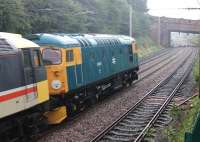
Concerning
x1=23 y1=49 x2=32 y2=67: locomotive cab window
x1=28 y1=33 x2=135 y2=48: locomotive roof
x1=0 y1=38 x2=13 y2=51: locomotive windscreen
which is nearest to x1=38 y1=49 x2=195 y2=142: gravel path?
x1=23 y1=49 x2=32 y2=67: locomotive cab window

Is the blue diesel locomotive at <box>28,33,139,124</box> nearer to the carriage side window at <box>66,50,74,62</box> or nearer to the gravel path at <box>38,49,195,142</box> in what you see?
the carriage side window at <box>66,50,74,62</box>

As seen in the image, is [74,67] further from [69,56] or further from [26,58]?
[26,58]

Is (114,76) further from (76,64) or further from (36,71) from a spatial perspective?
(36,71)

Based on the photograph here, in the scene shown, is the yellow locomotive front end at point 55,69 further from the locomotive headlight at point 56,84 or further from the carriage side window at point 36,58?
the carriage side window at point 36,58

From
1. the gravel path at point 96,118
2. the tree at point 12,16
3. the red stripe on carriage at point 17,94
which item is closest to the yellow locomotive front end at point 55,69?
the gravel path at point 96,118

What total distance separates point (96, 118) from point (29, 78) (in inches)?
204

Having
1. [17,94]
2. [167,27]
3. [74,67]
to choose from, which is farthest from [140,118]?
[167,27]

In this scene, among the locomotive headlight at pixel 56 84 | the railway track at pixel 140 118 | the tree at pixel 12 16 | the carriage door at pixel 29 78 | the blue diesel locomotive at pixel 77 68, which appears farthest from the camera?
the tree at pixel 12 16

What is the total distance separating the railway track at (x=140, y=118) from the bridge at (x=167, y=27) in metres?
64.8

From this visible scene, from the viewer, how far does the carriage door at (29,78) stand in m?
12.5

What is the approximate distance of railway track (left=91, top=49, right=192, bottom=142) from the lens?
1429cm

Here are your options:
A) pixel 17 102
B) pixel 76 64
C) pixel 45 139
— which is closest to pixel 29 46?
pixel 17 102

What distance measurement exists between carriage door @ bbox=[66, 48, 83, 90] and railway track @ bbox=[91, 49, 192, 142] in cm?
213

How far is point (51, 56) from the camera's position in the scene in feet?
52.4
